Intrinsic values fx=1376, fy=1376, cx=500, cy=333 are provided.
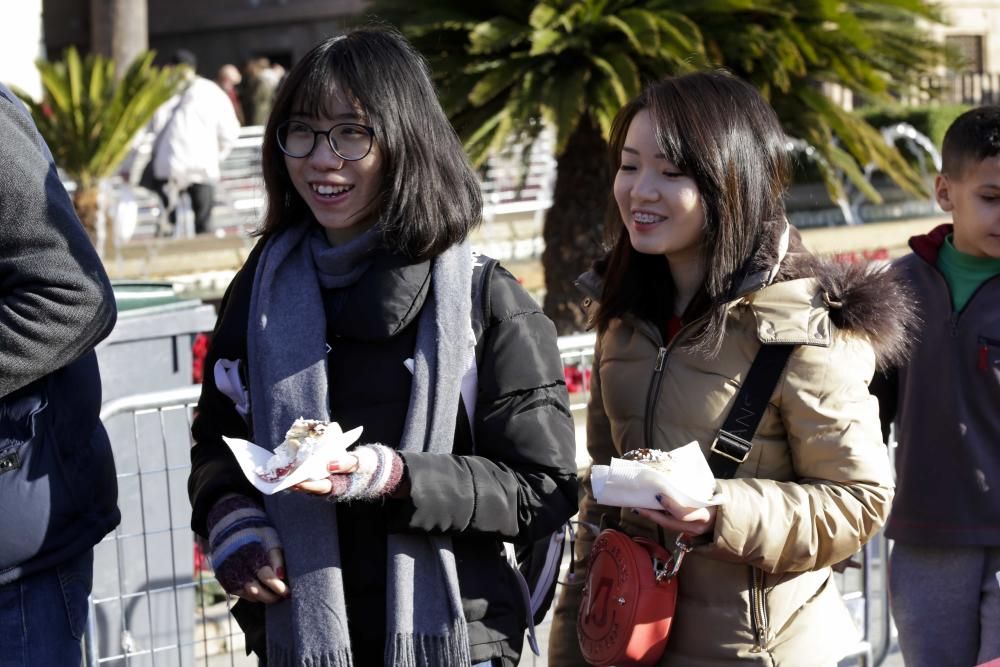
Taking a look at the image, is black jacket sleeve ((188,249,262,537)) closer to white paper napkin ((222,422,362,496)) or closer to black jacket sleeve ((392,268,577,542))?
white paper napkin ((222,422,362,496))

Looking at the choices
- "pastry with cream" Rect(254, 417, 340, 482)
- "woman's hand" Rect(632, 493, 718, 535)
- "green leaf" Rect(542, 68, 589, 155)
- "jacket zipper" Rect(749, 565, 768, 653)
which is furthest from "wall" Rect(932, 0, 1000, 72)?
"pastry with cream" Rect(254, 417, 340, 482)

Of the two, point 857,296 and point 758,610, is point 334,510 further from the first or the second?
point 857,296

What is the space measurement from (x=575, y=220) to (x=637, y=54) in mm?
1099

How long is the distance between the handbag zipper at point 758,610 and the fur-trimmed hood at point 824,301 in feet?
1.46

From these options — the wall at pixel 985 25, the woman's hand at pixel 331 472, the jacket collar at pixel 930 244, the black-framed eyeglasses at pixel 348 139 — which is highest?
the black-framed eyeglasses at pixel 348 139

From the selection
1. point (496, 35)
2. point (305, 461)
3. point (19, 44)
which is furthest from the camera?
point (19, 44)

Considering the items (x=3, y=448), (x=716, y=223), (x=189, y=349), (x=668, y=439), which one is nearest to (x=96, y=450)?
(x=3, y=448)

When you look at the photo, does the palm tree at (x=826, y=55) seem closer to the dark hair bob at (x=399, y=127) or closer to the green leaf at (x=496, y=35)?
the green leaf at (x=496, y=35)

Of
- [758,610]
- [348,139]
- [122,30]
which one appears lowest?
[122,30]

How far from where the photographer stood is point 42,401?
8.44 ft

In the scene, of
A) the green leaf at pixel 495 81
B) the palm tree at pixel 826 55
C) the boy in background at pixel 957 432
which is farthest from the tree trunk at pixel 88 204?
the boy in background at pixel 957 432

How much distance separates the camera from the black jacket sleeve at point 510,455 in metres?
2.33

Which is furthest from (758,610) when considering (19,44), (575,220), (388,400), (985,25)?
(985,25)

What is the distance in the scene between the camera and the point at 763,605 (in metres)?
2.57
